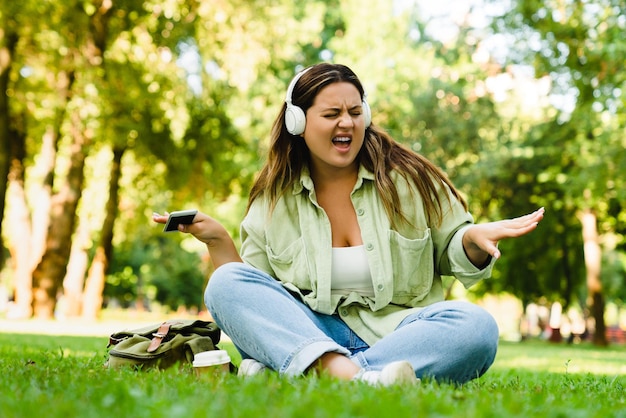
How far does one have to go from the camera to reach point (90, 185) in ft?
75.7

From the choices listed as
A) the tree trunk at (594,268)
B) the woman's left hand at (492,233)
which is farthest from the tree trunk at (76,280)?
the woman's left hand at (492,233)

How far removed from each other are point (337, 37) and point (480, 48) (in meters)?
10.4

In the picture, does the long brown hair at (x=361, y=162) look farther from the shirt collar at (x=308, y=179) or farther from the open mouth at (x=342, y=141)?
the open mouth at (x=342, y=141)

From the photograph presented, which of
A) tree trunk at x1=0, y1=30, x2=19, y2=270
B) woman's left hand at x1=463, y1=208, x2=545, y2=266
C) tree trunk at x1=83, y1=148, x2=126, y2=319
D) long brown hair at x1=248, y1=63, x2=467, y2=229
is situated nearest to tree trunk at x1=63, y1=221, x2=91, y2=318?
tree trunk at x1=83, y1=148, x2=126, y2=319

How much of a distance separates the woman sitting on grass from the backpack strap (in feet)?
1.39

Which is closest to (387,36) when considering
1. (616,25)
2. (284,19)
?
(284,19)

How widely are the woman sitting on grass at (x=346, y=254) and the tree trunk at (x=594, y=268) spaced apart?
19.0 metres

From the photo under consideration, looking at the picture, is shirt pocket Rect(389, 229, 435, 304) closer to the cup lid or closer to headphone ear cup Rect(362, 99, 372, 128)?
headphone ear cup Rect(362, 99, 372, 128)

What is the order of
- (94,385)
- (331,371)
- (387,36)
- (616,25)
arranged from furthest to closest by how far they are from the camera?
(387,36) → (616,25) → (331,371) → (94,385)

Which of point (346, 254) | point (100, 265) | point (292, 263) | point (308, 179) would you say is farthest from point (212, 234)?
point (100, 265)

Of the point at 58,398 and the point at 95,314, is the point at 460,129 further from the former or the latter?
the point at 58,398

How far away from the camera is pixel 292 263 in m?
4.21

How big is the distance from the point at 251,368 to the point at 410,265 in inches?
39.3

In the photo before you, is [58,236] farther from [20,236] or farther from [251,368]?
[251,368]
